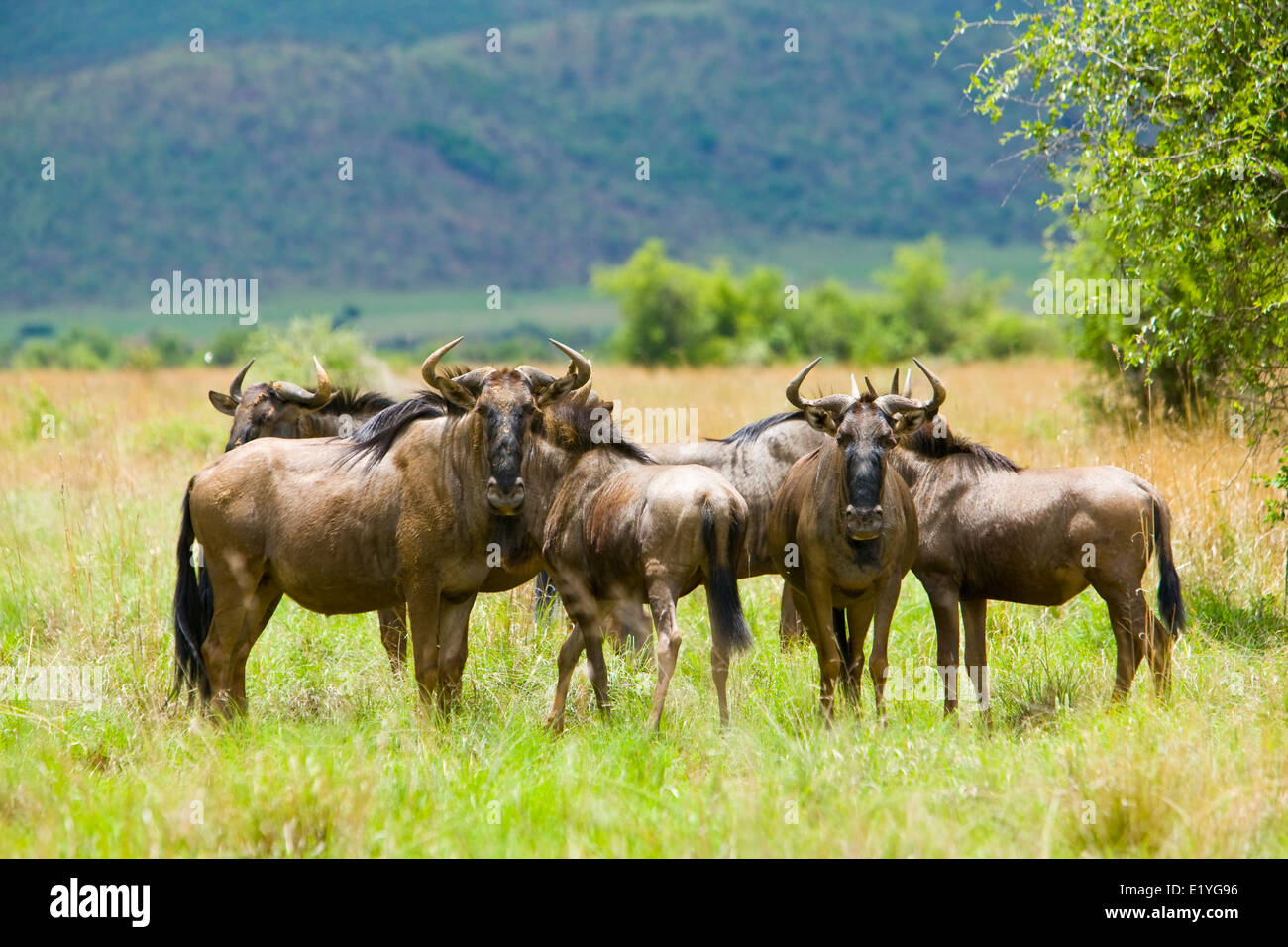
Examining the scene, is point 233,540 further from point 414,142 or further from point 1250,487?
point 414,142

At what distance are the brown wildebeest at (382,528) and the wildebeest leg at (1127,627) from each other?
326 cm

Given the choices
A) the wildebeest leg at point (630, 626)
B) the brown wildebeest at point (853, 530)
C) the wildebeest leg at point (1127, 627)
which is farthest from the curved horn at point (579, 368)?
the wildebeest leg at point (1127, 627)

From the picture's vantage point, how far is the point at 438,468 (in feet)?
24.3

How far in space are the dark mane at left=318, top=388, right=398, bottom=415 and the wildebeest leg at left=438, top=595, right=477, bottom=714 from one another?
2109mm

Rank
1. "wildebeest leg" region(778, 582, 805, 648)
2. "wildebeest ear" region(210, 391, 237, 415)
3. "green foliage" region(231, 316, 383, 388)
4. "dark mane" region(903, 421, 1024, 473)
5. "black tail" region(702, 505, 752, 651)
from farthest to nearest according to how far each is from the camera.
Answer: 1. "green foliage" region(231, 316, 383, 388)
2. "wildebeest ear" region(210, 391, 237, 415)
3. "wildebeest leg" region(778, 582, 805, 648)
4. "dark mane" region(903, 421, 1024, 473)
5. "black tail" region(702, 505, 752, 651)

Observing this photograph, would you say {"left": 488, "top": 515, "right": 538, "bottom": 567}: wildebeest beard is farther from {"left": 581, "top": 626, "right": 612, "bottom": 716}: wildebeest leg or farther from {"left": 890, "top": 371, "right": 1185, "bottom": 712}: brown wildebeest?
{"left": 890, "top": 371, "right": 1185, "bottom": 712}: brown wildebeest

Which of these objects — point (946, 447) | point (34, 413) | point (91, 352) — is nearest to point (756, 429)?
point (946, 447)

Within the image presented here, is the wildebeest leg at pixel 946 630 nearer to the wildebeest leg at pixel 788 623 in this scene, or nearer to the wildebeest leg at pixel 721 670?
the wildebeest leg at pixel 721 670

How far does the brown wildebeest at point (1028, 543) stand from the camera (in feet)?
24.3

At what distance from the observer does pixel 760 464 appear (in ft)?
29.7

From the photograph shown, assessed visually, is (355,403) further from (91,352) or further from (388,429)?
(91,352)

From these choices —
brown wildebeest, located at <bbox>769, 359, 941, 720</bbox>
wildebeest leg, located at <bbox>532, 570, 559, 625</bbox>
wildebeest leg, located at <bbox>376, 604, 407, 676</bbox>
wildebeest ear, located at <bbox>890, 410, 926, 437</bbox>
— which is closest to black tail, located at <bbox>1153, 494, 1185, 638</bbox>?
brown wildebeest, located at <bbox>769, 359, 941, 720</bbox>

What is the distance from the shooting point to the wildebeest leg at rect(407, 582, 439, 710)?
720 centimetres
